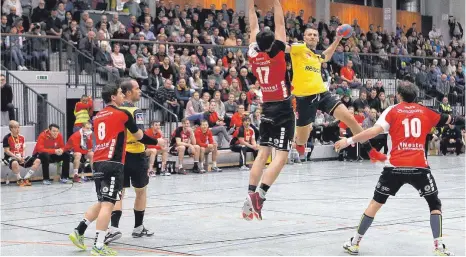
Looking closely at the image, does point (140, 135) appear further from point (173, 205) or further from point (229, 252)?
point (173, 205)

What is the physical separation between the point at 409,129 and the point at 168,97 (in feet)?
49.0

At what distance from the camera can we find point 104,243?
9156 mm

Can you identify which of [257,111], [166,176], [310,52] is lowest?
[166,176]

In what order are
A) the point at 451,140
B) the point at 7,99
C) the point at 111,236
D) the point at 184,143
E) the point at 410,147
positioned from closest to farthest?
the point at 410,147 < the point at 111,236 < the point at 7,99 < the point at 184,143 < the point at 451,140

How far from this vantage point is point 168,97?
2298 centimetres

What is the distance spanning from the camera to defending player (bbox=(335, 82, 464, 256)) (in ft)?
28.1

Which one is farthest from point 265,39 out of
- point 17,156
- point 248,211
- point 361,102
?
point 361,102

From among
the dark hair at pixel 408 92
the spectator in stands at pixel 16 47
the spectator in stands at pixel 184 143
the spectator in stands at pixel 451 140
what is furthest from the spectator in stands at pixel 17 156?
the spectator in stands at pixel 451 140

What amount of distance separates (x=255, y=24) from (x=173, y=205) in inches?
172

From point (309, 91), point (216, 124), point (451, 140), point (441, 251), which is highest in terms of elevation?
point (309, 91)

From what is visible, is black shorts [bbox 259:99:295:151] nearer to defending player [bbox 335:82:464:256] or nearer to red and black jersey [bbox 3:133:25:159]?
defending player [bbox 335:82:464:256]

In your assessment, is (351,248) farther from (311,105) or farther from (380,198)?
(311,105)

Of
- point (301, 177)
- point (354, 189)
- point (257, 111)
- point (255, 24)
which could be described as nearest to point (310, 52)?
point (255, 24)

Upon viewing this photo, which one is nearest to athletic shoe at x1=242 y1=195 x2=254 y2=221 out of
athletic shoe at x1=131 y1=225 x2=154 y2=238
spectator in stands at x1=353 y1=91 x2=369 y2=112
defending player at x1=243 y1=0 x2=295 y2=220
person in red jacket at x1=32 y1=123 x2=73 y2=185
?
defending player at x1=243 y1=0 x2=295 y2=220
